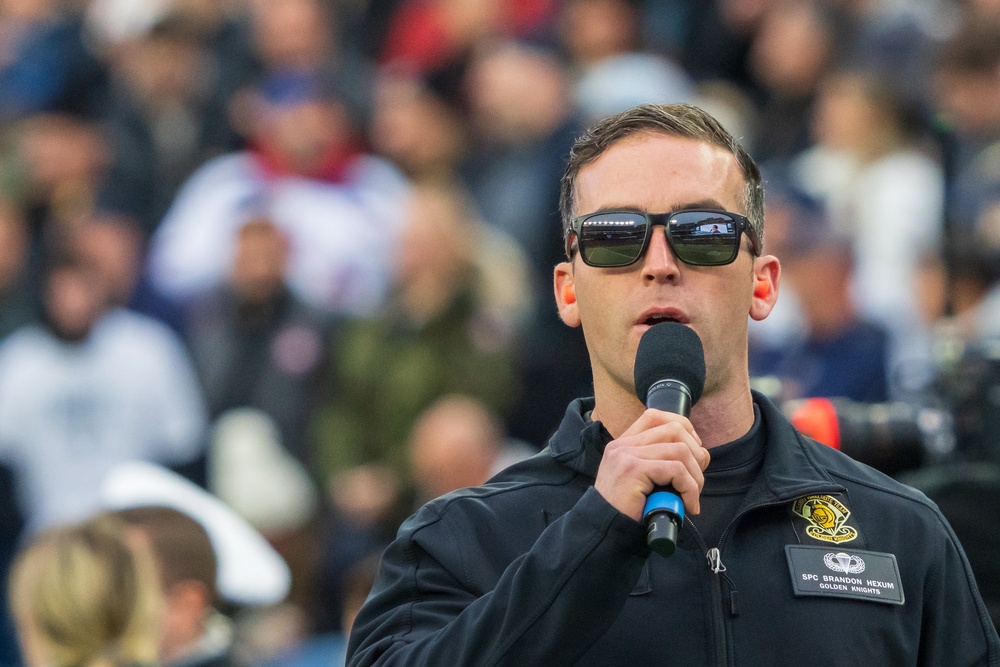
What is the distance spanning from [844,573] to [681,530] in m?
0.26

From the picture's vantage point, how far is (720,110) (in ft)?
28.6

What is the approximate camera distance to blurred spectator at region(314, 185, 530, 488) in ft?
24.1

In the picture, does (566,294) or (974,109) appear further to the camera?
(974,109)

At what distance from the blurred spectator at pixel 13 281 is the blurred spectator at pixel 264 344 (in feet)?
3.26

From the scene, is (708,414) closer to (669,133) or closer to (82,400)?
(669,133)

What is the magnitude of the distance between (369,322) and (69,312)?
1500 millimetres

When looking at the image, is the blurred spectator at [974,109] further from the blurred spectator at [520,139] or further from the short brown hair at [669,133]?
the short brown hair at [669,133]

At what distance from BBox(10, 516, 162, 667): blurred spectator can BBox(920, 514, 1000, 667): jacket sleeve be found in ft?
6.91

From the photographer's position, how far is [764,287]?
2.69 metres

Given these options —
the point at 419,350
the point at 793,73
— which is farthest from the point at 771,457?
the point at 793,73

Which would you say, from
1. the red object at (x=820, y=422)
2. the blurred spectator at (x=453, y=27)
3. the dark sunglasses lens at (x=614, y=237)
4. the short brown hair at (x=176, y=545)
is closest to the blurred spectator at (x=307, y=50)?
the blurred spectator at (x=453, y=27)

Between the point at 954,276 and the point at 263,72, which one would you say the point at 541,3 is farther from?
the point at 954,276

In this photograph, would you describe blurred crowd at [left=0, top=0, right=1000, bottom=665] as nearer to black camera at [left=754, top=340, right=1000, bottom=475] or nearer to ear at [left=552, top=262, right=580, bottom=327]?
black camera at [left=754, top=340, right=1000, bottom=475]

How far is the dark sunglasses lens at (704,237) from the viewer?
2.47m
